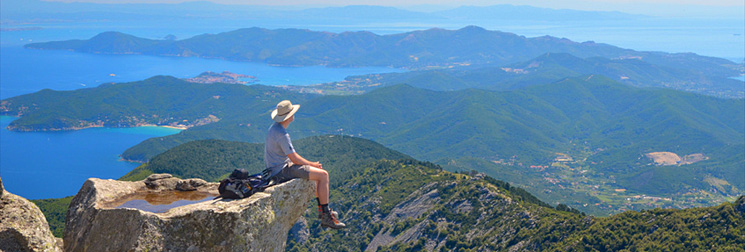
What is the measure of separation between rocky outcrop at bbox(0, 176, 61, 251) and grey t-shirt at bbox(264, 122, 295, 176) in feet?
19.2

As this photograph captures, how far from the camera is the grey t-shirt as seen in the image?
15.5 meters

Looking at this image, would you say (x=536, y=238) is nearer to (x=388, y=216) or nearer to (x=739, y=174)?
(x=388, y=216)

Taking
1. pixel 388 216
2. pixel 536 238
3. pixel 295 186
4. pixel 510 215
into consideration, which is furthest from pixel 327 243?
pixel 295 186

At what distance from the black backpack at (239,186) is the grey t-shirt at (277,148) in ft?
2.94

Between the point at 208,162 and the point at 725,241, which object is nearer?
the point at 725,241

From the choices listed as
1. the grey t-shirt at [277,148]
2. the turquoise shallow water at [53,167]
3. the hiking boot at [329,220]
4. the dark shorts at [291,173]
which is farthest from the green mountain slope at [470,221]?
the turquoise shallow water at [53,167]

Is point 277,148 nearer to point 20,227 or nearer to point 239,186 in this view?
point 239,186

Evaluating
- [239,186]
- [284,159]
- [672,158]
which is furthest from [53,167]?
[672,158]

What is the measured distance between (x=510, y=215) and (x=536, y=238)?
7492 millimetres

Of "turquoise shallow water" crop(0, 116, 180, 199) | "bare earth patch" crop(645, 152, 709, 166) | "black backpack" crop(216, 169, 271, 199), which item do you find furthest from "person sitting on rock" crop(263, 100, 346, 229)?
"bare earth patch" crop(645, 152, 709, 166)

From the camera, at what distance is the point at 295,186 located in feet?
51.5

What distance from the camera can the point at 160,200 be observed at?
15750 millimetres

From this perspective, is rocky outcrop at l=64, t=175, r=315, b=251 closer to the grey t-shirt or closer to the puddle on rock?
the puddle on rock

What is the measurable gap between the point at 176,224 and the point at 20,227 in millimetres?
3270
